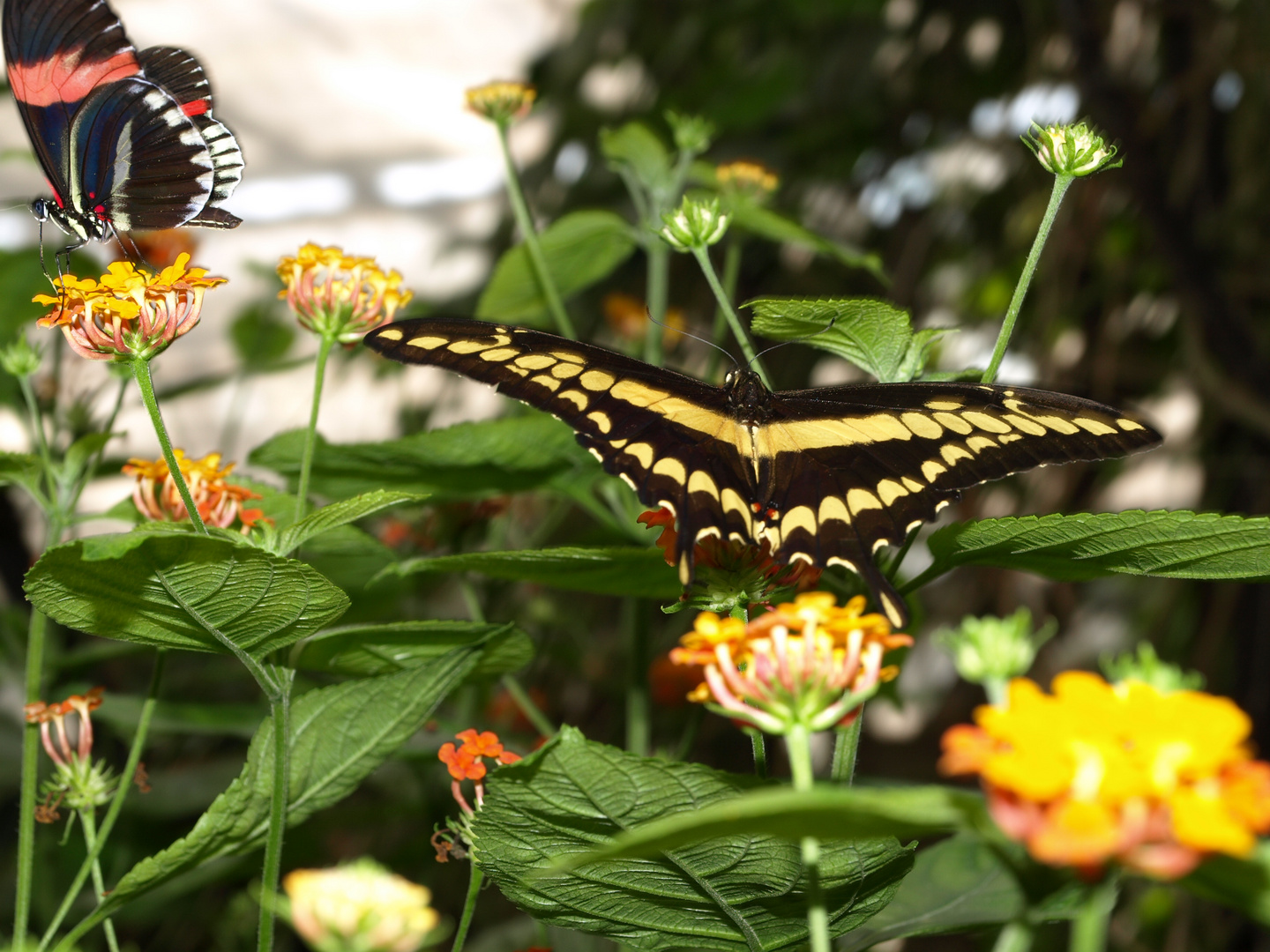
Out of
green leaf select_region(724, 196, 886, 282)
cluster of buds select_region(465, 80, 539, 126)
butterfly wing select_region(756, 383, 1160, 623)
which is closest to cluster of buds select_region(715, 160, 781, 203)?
green leaf select_region(724, 196, 886, 282)

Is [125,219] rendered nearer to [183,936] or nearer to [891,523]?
[891,523]

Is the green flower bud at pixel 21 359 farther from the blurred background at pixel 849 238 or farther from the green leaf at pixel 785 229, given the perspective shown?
the green leaf at pixel 785 229

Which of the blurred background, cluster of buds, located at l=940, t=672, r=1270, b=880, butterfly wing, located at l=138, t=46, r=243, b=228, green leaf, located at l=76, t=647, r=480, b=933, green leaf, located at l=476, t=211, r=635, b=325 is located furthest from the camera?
the blurred background

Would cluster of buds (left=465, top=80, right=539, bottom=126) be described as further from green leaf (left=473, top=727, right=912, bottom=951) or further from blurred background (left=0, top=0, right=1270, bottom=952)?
green leaf (left=473, top=727, right=912, bottom=951)

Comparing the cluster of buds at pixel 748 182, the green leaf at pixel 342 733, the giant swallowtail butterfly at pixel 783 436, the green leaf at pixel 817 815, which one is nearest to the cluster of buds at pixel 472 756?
the green leaf at pixel 342 733

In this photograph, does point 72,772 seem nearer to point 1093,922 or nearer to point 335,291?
point 335,291

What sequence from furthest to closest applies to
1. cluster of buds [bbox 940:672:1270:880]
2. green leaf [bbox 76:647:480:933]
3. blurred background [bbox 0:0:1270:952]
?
blurred background [bbox 0:0:1270:952], green leaf [bbox 76:647:480:933], cluster of buds [bbox 940:672:1270:880]

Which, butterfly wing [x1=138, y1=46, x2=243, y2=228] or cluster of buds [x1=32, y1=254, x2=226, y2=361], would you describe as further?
butterfly wing [x1=138, y1=46, x2=243, y2=228]
